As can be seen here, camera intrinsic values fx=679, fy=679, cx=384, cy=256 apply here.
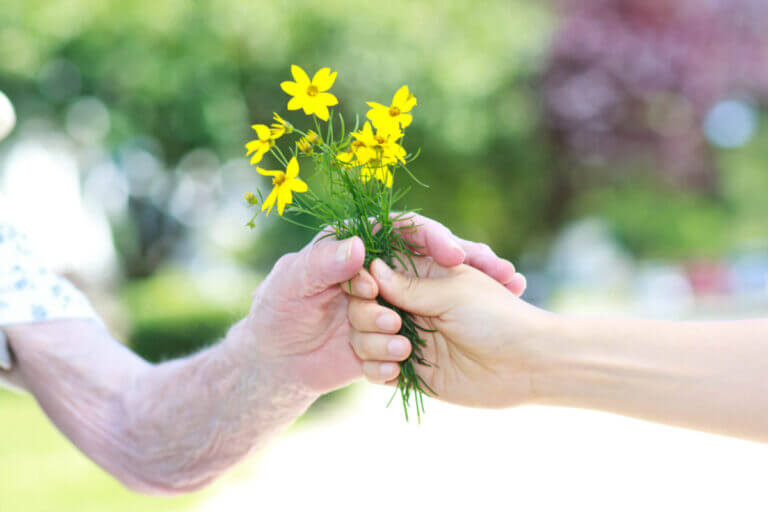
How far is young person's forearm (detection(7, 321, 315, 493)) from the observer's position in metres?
2.06

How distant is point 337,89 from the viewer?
28.3 feet

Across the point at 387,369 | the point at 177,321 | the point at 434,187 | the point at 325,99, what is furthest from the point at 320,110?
the point at 434,187

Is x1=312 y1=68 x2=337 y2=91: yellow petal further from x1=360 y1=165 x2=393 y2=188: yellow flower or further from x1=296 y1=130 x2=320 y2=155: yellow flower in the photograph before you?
x1=360 y1=165 x2=393 y2=188: yellow flower

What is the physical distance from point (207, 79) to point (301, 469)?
16.0 feet

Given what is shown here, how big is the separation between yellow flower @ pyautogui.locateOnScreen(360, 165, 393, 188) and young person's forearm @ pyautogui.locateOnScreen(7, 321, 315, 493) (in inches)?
25.4

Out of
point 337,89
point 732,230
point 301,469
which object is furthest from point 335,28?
point 732,230

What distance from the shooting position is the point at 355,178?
1.78m

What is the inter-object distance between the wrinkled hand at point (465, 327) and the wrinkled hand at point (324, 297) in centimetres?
4

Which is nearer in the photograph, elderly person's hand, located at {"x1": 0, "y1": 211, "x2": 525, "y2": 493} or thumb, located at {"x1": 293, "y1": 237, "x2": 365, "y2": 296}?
thumb, located at {"x1": 293, "y1": 237, "x2": 365, "y2": 296}

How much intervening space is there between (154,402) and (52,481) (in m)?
4.45

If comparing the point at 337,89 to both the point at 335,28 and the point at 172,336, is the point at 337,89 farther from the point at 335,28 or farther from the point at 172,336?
the point at 172,336

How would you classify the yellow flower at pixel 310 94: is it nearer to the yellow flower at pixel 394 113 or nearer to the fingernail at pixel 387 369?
the yellow flower at pixel 394 113

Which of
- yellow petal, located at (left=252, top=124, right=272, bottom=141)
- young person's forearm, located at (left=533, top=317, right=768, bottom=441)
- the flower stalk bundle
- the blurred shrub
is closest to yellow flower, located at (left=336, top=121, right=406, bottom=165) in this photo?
the flower stalk bundle

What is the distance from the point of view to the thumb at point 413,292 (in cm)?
177
